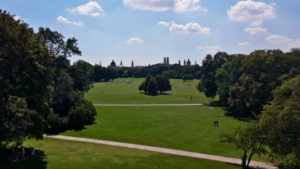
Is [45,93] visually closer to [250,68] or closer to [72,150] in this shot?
[72,150]

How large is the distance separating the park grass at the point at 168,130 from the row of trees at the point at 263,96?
13.3ft

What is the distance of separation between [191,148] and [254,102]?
28.6 m

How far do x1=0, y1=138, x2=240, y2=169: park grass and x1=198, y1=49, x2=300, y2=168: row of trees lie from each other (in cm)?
420

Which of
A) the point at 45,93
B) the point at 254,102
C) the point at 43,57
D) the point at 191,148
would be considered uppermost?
the point at 43,57

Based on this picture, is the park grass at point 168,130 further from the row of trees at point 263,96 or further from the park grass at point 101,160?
the park grass at point 101,160

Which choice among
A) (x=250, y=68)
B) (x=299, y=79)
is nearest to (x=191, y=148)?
(x=299, y=79)

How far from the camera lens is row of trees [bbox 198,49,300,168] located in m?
23.2

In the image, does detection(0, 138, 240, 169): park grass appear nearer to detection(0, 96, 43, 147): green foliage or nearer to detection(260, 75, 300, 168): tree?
detection(0, 96, 43, 147): green foliage

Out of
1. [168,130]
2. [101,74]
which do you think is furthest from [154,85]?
[101,74]

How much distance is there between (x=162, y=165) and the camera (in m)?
22.7

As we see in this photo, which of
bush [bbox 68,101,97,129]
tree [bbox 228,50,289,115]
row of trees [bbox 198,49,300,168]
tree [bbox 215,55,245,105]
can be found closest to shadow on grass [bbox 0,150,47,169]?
row of trees [bbox 198,49,300,168]

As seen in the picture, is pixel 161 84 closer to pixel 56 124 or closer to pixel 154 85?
pixel 154 85

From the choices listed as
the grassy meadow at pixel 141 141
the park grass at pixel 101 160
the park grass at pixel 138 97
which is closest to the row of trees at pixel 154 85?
the park grass at pixel 138 97

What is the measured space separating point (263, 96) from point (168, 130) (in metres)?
26.2
